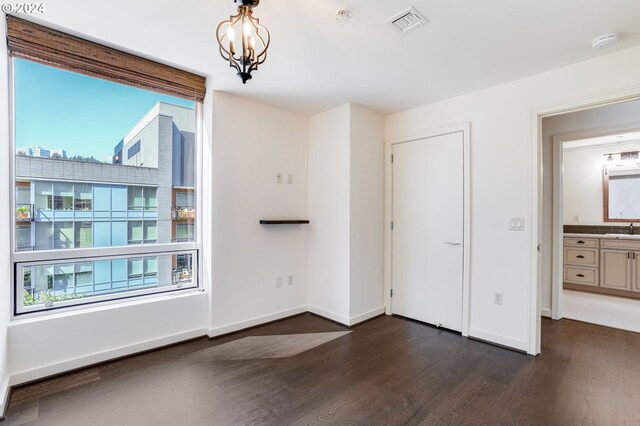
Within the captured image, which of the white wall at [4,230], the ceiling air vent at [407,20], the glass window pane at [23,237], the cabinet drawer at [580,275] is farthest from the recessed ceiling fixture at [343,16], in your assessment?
the cabinet drawer at [580,275]

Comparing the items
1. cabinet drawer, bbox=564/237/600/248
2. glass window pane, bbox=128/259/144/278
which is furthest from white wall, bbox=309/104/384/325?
cabinet drawer, bbox=564/237/600/248

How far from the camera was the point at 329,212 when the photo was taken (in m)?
3.73

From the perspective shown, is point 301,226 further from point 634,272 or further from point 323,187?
point 634,272

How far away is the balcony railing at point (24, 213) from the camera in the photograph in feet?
7.66

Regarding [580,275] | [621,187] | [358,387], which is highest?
[621,187]

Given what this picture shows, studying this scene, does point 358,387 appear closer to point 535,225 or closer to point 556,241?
point 535,225

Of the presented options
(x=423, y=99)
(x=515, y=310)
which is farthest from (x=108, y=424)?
(x=423, y=99)

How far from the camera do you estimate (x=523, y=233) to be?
2848mm

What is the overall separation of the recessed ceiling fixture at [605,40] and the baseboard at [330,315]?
3.20 metres

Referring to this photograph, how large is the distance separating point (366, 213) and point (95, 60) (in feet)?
9.61

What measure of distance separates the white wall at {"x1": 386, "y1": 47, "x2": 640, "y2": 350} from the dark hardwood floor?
0.35 m

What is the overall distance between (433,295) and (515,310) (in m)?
0.82

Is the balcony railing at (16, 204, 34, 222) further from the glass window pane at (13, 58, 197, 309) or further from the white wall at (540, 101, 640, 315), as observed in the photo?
the white wall at (540, 101, 640, 315)

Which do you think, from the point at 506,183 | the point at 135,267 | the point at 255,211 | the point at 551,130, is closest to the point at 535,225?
the point at 506,183
